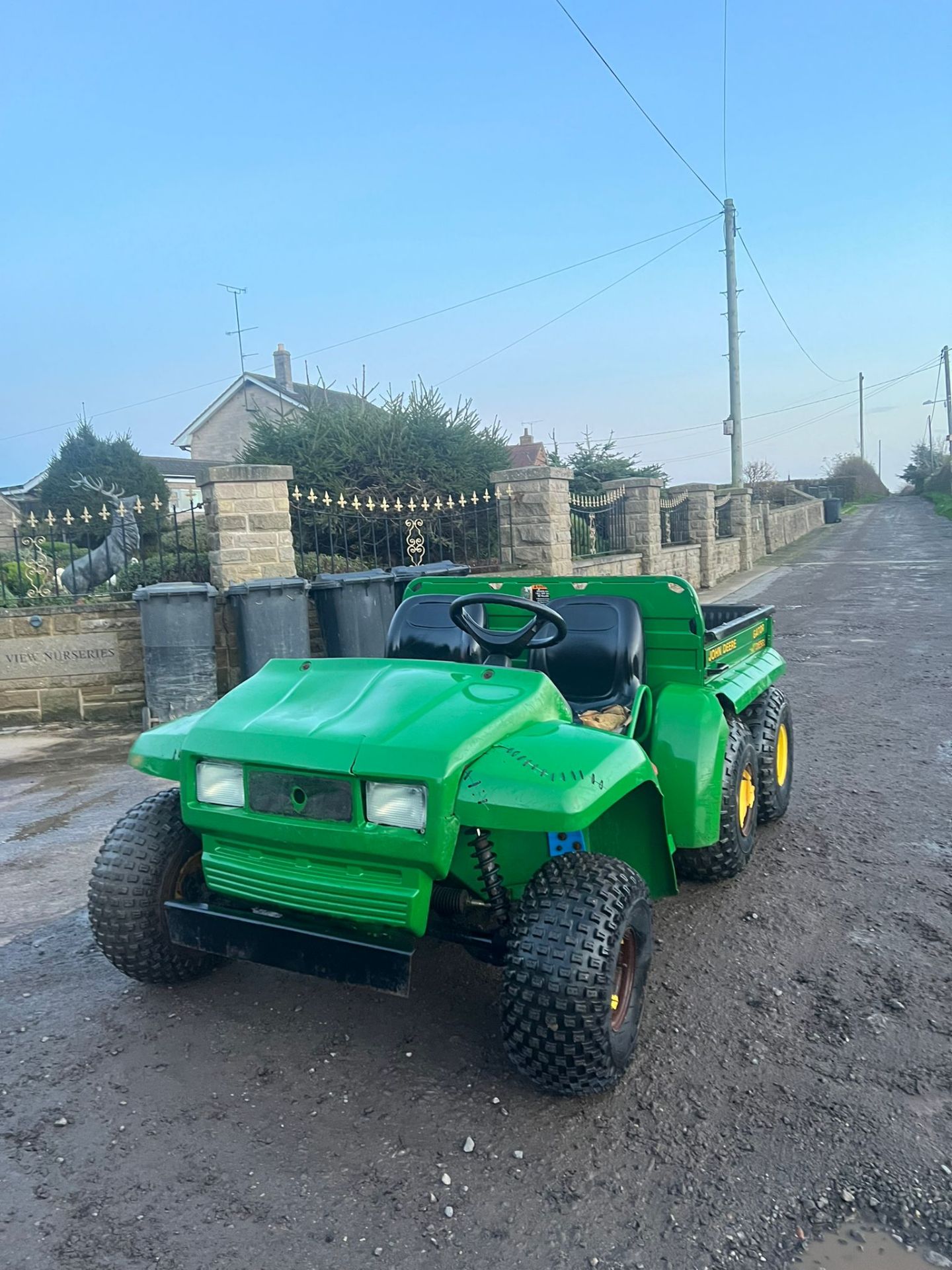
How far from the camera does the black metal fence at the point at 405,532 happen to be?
10391mm

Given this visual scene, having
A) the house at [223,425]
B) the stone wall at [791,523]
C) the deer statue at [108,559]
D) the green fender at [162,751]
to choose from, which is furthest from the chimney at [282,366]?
the green fender at [162,751]

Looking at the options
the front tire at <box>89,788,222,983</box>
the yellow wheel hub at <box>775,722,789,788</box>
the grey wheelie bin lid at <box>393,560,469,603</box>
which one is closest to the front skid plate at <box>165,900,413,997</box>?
the front tire at <box>89,788,222,983</box>

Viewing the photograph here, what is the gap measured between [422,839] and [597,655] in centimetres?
166

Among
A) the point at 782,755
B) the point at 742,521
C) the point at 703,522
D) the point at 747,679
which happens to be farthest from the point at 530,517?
the point at 742,521

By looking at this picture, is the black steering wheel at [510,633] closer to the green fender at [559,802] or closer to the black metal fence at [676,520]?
the green fender at [559,802]

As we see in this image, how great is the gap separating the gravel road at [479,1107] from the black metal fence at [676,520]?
45.8ft

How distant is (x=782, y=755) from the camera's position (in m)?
5.19

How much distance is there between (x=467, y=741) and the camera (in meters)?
2.66

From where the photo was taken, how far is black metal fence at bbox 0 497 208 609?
8.31m

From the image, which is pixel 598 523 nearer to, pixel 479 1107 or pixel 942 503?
pixel 479 1107

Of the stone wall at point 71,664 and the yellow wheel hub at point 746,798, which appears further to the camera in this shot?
the stone wall at point 71,664

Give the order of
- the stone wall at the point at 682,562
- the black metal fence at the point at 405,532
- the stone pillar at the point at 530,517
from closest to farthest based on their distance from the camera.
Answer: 1. the black metal fence at the point at 405,532
2. the stone pillar at the point at 530,517
3. the stone wall at the point at 682,562

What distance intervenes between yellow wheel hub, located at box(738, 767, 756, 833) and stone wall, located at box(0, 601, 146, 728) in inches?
214

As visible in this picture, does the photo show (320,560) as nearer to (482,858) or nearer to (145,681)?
(145,681)
